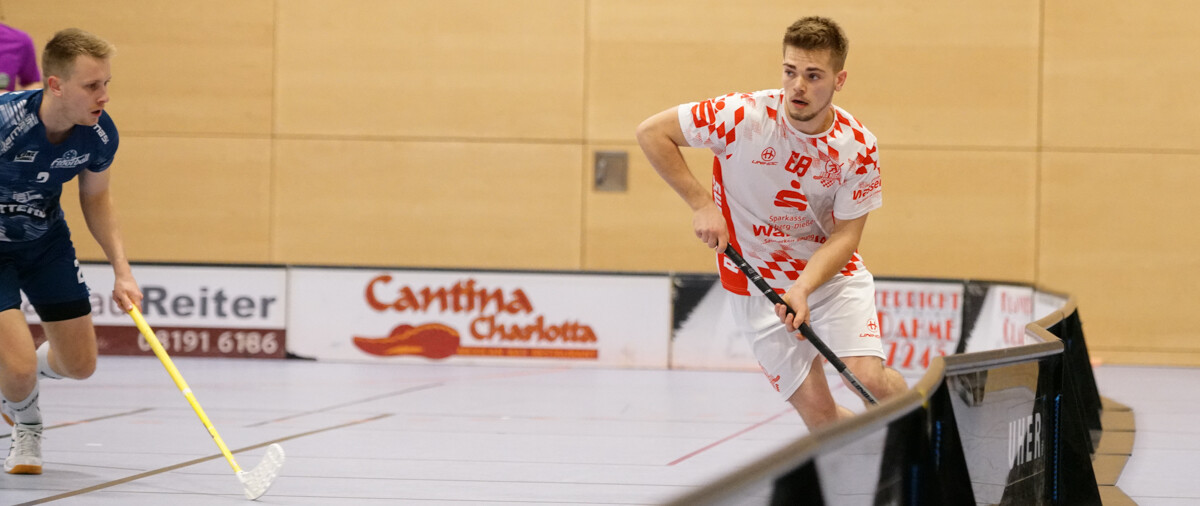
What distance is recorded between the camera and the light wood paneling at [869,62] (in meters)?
11.8

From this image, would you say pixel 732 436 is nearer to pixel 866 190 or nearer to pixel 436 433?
pixel 436 433

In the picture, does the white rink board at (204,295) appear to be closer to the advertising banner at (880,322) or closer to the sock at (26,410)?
the advertising banner at (880,322)

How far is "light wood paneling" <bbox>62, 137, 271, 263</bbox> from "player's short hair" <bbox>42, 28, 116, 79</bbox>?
7.98 meters

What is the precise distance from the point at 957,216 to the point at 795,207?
26.6ft

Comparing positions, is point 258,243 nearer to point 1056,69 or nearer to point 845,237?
point 1056,69

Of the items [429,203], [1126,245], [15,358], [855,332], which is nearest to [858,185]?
[855,332]

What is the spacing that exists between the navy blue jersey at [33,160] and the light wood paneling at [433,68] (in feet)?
24.2

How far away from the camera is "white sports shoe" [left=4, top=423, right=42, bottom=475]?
483 centimetres

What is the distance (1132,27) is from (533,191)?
618 centimetres

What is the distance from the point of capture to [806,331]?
4.16m

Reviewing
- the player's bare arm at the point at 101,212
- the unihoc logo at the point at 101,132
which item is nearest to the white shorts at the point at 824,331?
the player's bare arm at the point at 101,212

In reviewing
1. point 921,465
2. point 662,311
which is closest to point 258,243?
point 662,311

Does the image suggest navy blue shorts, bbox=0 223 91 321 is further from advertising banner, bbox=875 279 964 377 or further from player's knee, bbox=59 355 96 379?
advertising banner, bbox=875 279 964 377

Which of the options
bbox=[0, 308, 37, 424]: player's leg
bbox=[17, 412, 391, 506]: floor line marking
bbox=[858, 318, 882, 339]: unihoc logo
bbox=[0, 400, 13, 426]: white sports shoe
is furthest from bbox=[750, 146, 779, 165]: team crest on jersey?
bbox=[0, 400, 13, 426]: white sports shoe
